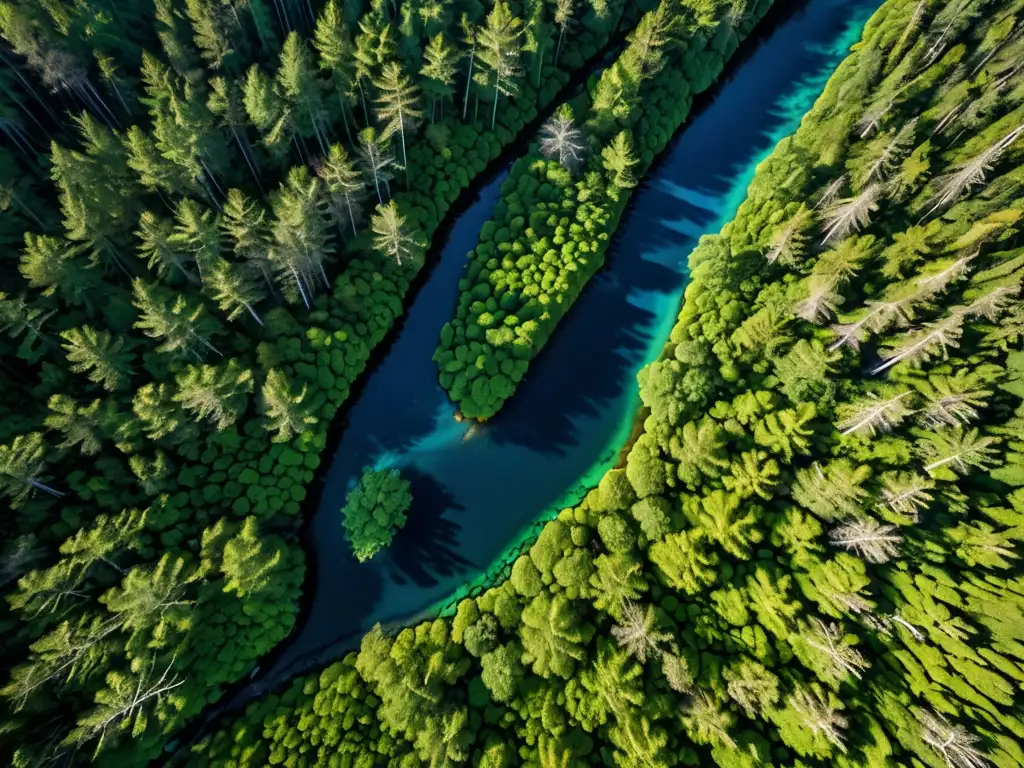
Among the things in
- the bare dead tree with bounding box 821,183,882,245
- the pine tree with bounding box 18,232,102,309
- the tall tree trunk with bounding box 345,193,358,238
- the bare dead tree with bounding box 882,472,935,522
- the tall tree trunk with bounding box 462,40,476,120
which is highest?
the tall tree trunk with bounding box 462,40,476,120

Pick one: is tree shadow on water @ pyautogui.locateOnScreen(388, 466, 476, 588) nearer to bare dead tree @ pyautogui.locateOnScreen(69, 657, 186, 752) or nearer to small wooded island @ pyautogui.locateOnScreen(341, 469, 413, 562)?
small wooded island @ pyautogui.locateOnScreen(341, 469, 413, 562)

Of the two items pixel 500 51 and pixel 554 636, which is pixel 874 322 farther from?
pixel 500 51

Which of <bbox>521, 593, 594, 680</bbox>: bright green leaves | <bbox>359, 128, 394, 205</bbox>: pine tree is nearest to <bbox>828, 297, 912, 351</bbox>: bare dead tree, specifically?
<bbox>521, 593, 594, 680</bbox>: bright green leaves

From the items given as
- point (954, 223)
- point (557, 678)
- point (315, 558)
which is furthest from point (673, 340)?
point (315, 558)

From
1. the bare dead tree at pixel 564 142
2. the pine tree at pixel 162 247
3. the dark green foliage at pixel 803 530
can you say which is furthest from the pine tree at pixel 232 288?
the bare dead tree at pixel 564 142

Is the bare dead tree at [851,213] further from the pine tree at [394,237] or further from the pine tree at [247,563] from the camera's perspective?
the pine tree at [247,563]

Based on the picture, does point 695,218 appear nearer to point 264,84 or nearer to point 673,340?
point 673,340
